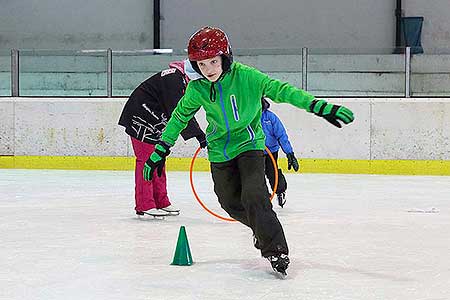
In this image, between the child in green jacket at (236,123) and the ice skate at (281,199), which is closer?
the child in green jacket at (236,123)

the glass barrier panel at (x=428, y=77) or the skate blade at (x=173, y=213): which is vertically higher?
the glass barrier panel at (x=428, y=77)

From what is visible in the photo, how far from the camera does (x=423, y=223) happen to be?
598 centimetres

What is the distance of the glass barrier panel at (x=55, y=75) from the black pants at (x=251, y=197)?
266 inches

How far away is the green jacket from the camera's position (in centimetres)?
408

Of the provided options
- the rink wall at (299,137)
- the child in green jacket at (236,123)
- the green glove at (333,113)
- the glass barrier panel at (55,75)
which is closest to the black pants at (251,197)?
the child in green jacket at (236,123)

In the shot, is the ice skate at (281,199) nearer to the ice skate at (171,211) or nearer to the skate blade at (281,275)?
the ice skate at (171,211)

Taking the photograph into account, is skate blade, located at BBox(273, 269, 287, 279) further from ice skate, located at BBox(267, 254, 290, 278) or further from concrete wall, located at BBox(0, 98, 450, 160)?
concrete wall, located at BBox(0, 98, 450, 160)

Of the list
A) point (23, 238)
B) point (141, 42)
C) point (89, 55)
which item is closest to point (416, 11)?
point (141, 42)

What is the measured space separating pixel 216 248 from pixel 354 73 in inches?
266

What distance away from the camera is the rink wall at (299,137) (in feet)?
33.1

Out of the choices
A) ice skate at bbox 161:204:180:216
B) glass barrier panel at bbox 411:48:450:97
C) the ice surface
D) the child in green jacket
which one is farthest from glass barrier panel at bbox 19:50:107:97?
the child in green jacket

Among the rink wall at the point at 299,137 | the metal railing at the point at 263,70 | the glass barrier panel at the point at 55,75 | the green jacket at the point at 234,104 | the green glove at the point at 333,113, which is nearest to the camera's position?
the green glove at the point at 333,113

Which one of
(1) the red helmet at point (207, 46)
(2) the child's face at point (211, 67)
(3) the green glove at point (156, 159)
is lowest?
(3) the green glove at point (156, 159)

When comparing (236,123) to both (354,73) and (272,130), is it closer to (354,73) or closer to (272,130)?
(272,130)
